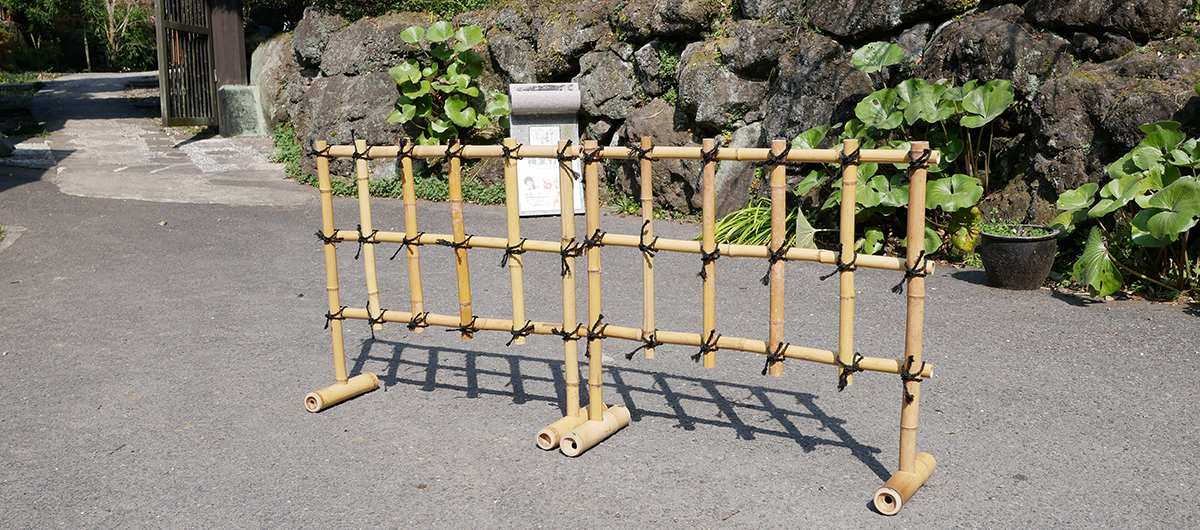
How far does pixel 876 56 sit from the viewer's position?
7.34 meters

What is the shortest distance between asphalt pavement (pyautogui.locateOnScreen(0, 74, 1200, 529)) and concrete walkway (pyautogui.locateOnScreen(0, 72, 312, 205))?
2.96m

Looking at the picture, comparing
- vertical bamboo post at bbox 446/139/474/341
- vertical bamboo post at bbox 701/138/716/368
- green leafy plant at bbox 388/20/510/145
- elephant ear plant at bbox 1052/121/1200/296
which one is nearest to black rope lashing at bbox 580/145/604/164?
vertical bamboo post at bbox 701/138/716/368

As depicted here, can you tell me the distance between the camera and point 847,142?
130 inches

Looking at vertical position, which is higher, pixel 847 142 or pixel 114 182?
pixel 847 142

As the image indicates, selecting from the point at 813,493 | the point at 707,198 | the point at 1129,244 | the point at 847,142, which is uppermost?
the point at 847,142

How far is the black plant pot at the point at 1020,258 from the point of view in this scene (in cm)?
621

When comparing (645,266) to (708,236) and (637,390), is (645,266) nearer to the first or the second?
(708,236)

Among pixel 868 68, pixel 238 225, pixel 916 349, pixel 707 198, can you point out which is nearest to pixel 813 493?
pixel 916 349

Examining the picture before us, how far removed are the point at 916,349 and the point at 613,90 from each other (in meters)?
7.03

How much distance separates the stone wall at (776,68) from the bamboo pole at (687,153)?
4.09 metres

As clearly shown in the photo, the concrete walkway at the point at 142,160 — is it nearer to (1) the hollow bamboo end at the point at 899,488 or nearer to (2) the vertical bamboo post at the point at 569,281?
(2) the vertical bamboo post at the point at 569,281

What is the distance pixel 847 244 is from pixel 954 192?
398 centimetres

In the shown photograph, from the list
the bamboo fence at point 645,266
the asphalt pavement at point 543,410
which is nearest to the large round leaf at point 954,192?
the asphalt pavement at point 543,410

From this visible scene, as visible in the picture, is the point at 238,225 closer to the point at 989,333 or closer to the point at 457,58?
the point at 457,58
